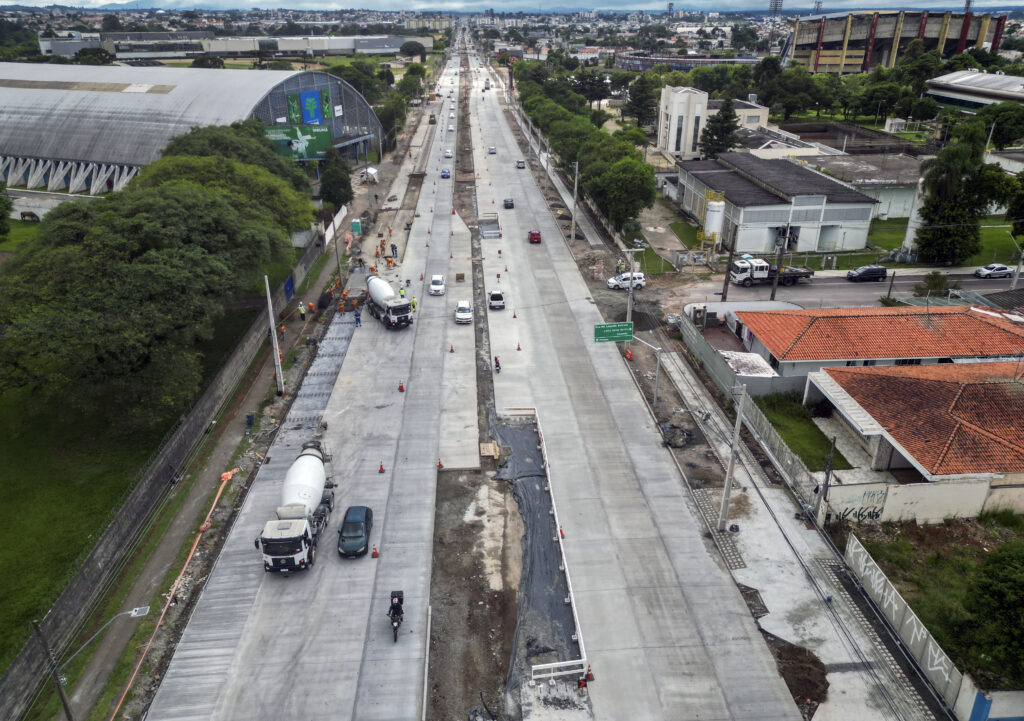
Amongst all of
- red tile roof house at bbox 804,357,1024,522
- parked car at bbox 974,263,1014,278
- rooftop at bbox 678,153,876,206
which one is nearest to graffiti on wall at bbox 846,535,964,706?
red tile roof house at bbox 804,357,1024,522

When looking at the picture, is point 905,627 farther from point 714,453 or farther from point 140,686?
point 140,686

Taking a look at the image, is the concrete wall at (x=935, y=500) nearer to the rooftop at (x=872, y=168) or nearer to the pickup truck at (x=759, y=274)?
the pickup truck at (x=759, y=274)

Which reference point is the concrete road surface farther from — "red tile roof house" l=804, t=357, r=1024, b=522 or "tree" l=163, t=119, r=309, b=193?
"tree" l=163, t=119, r=309, b=193

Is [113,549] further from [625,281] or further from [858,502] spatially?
[625,281]

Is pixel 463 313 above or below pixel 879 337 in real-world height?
below

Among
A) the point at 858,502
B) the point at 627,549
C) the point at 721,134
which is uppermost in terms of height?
the point at 721,134

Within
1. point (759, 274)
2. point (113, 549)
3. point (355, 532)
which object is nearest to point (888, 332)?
point (759, 274)
